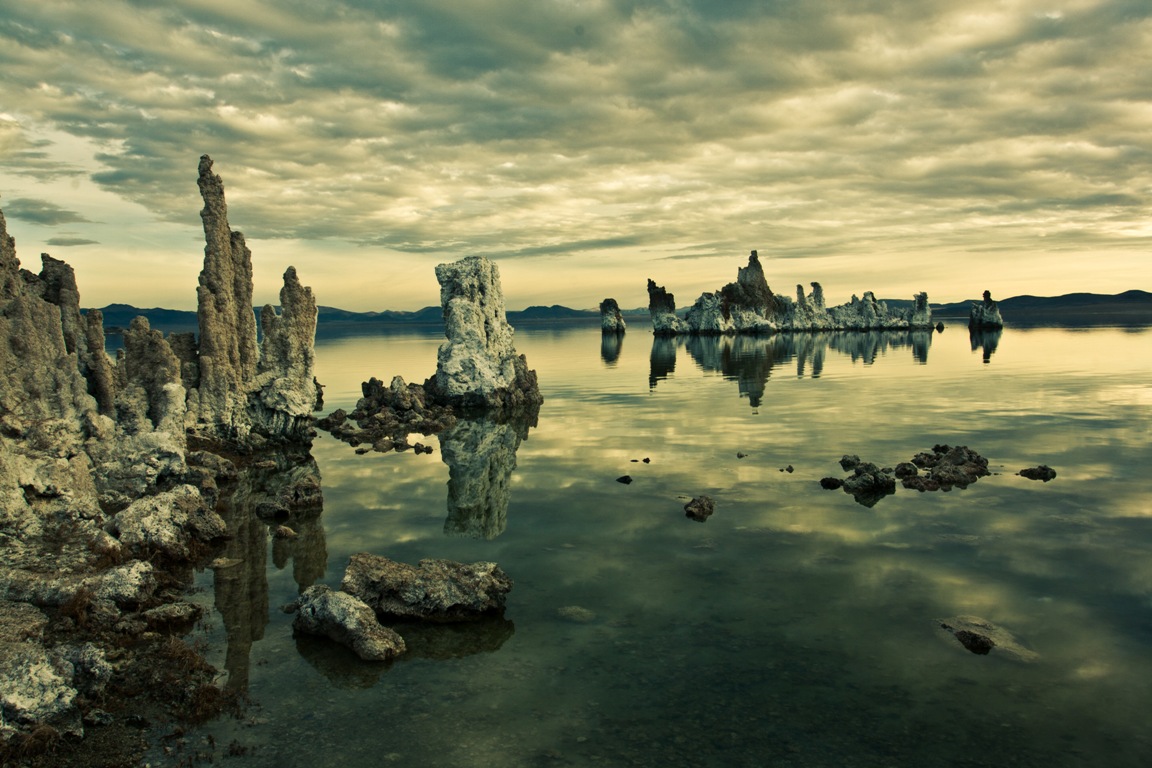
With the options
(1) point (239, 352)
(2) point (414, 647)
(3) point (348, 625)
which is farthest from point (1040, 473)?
(1) point (239, 352)

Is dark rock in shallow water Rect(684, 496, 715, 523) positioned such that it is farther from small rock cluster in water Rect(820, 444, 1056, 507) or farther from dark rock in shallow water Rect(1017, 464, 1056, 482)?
dark rock in shallow water Rect(1017, 464, 1056, 482)

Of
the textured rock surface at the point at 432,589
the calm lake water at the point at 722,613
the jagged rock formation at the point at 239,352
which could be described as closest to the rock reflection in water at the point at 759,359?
the calm lake water at the point at 722,613

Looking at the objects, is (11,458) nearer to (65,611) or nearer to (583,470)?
(65,611)

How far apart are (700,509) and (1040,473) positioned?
1815 centimetres

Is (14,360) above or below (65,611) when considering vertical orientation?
above

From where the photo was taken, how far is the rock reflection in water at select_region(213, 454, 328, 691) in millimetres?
19734

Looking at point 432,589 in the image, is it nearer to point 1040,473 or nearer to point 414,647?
point 414,647

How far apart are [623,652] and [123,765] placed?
10.9 m

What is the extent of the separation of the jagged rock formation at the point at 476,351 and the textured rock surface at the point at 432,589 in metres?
43.6

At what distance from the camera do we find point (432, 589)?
20828mm

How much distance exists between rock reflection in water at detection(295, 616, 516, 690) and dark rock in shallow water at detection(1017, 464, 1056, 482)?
1114 inches

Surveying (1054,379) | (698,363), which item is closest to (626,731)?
(1054,379)

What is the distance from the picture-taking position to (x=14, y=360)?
31.9 m

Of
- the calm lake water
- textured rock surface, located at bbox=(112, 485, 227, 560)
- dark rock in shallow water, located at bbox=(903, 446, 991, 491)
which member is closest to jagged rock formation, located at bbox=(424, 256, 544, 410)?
the calm lake water
